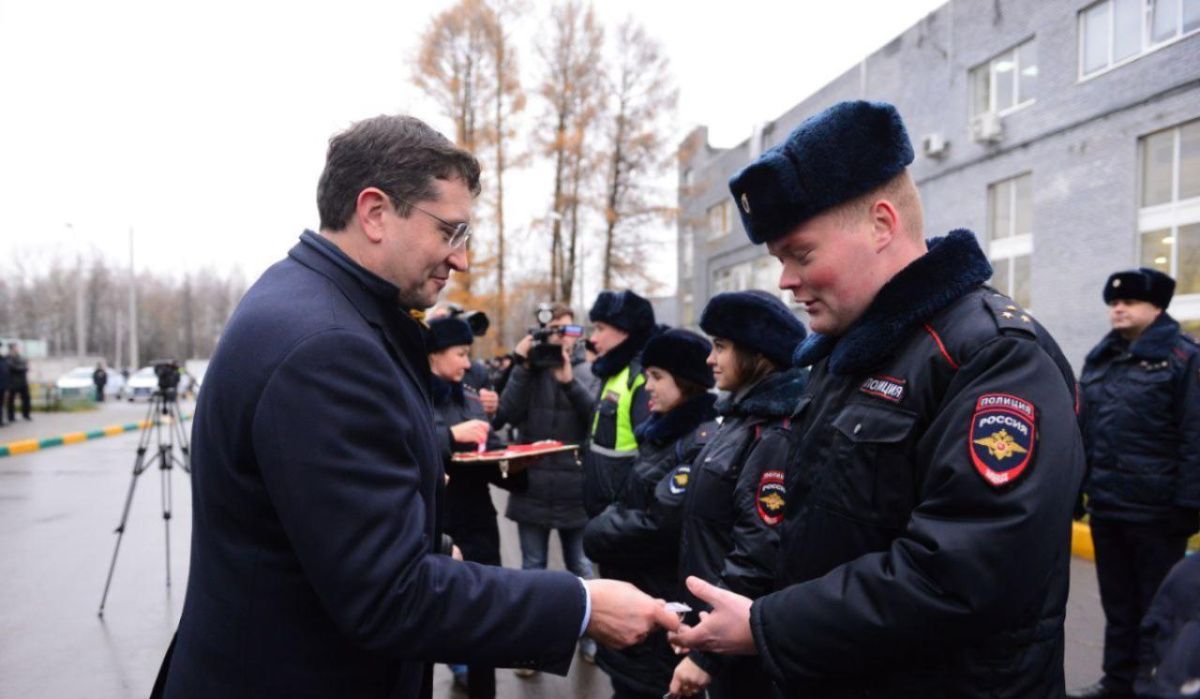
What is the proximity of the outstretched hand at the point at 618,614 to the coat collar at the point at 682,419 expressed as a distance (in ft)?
5.21

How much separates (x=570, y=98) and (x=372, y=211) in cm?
2370

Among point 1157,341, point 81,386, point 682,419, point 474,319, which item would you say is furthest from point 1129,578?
point 81,386

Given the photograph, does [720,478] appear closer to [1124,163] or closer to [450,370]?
[450,370]

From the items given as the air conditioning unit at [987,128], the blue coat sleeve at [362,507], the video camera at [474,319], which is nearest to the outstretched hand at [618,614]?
the blue coat sleeve at [362,507]

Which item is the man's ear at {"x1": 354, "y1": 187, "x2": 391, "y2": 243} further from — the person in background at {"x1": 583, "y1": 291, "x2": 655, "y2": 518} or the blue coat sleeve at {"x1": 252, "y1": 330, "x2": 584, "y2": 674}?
the person in background at {"x1": 583, "y1": 291, "x2": 655, "y2": 518}

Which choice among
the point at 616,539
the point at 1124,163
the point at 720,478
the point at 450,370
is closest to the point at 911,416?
the point at 720,478

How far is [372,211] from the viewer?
1747 mm

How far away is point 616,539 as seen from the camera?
3.13m

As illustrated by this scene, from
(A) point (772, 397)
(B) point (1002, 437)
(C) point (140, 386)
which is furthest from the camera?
(C) point (140, 386)

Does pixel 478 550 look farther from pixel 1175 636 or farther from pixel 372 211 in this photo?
pixel 1175 636

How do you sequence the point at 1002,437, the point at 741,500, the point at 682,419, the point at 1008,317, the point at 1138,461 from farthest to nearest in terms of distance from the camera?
the point at 1138,461 → the point at 682,419 → the point at 741,500 → the point at 1008,317 → the point at 1002,437

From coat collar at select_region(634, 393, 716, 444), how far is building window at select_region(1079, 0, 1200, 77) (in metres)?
12.6

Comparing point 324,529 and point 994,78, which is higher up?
point 994,78

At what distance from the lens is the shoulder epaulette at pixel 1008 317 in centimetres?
152
